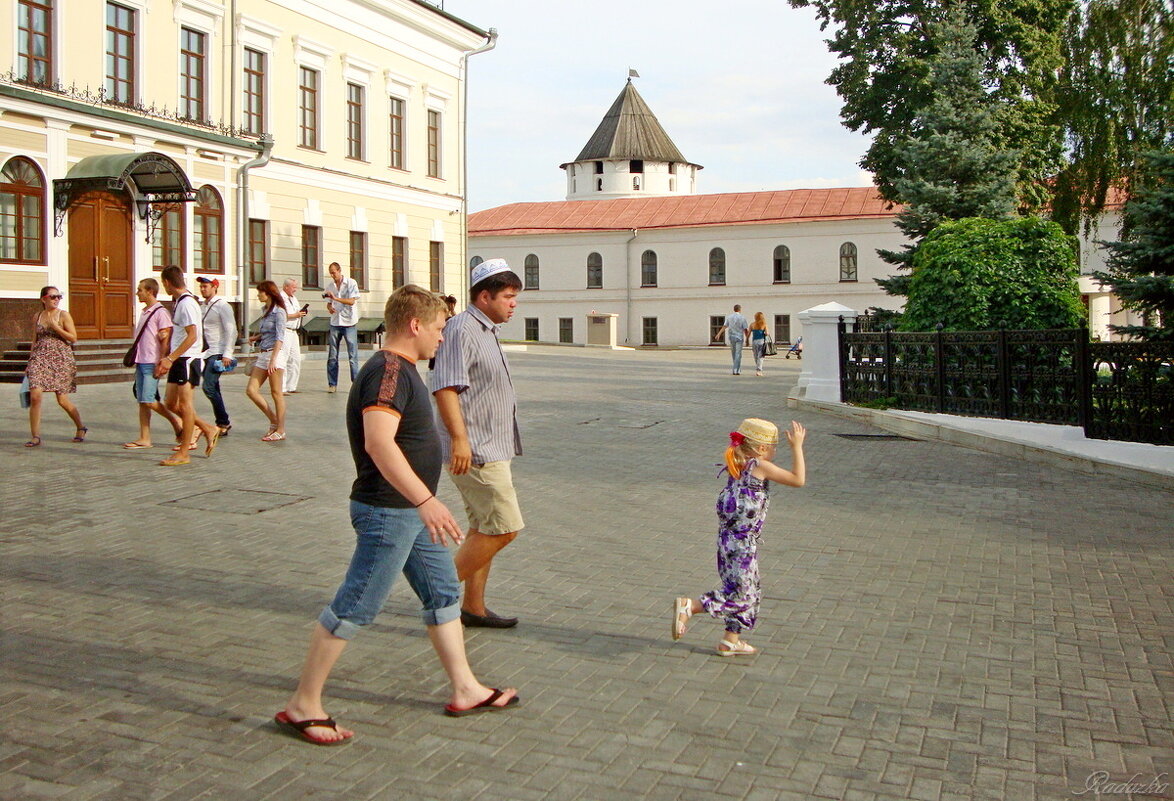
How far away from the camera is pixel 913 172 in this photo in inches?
938

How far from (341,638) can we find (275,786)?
0.61 meters

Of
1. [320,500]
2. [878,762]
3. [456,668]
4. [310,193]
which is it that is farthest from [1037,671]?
[310,193]

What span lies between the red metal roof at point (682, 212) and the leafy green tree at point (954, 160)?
1382 inches

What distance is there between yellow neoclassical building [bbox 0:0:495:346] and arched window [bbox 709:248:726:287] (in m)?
27.4

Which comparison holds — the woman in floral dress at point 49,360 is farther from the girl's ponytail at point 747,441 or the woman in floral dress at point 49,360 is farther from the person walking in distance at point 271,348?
the girl's ponytail at point 747,441

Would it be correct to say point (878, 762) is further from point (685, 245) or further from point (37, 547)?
point (685, 245)

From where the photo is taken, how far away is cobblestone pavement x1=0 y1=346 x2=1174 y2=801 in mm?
4109

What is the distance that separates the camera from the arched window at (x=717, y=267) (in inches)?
2530

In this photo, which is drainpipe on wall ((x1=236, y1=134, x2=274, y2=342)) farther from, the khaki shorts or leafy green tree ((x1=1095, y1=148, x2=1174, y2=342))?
the khaki shorts

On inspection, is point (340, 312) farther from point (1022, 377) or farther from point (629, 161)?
point (629, 161)

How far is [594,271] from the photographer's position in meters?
67.4

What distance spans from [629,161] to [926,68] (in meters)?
51.0

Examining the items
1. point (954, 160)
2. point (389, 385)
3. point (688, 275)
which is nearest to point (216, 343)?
point (389, 385)

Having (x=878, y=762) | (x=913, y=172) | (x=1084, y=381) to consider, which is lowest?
(x=878, y=762)
